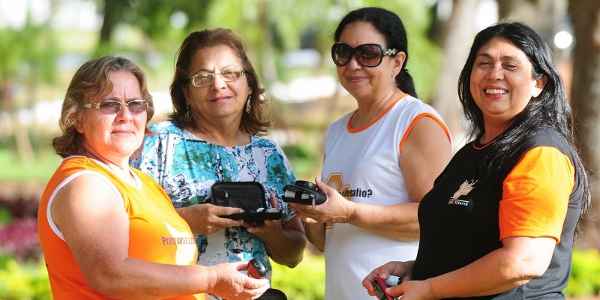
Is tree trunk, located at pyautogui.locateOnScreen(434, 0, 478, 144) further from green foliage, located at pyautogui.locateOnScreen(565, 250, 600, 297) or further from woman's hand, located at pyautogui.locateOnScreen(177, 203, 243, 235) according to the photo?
woman's hand, located at pyautogui.locateOnScreen(177, 203, 243, 235)

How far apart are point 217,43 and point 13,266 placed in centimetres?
438

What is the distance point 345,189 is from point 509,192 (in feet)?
3.72

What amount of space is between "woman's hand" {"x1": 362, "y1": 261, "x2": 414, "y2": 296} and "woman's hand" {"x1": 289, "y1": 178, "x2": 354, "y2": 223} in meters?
0.34

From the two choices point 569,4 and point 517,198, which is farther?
point 569,4

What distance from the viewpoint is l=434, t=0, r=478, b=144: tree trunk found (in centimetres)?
1193

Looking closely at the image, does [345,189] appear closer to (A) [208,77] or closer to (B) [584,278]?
(A) [208,77]

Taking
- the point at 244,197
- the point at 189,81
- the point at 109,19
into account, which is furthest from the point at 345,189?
the point at 109,19

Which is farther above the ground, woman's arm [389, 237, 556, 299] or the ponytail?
the ponytail

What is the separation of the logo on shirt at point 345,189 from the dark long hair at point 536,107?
90 cm

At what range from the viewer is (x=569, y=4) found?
8281mm

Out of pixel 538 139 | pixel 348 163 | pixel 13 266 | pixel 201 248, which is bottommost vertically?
pixel 13 266

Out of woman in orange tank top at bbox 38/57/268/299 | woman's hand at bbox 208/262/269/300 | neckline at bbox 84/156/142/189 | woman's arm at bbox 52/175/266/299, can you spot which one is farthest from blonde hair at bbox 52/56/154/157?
woman's hand at bbox 208/262/269/300

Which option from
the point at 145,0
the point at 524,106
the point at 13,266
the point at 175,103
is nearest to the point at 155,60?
the point at 145,0

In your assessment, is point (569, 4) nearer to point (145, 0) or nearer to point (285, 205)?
point (285, 205)
